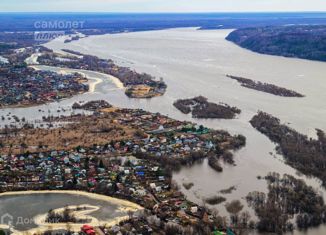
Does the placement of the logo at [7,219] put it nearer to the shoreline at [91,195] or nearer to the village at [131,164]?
the shoreline at [91,195]


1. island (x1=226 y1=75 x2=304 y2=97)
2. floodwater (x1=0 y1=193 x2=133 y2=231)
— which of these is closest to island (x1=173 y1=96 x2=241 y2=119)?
island (x1=226 y1=75 x2=304 y2=97)

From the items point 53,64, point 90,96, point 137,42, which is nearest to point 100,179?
point 90,96

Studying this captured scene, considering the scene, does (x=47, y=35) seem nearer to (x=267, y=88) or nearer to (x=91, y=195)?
(x=267, y=88)

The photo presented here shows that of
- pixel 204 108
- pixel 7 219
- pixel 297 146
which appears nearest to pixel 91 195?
pixel 7 219

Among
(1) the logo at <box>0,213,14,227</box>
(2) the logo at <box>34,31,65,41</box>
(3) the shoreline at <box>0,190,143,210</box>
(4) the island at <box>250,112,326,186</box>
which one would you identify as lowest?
(2) the logo at <box>34,31,65,41</box>

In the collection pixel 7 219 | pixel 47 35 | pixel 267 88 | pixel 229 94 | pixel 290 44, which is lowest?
pixel 47 35

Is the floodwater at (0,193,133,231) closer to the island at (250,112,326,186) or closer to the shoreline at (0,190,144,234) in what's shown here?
the shoreline at (0,190,144,234)

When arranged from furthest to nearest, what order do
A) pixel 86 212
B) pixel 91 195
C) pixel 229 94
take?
pixel 229 94, pixel 91 195, pixel 86 212

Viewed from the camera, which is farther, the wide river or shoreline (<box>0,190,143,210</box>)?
the wide river
